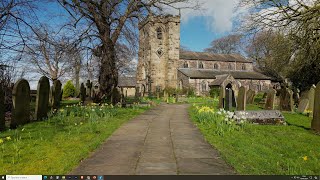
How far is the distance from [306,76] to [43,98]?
21.9 meters

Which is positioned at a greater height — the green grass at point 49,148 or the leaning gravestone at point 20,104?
the leaning gravestone at point 20,104

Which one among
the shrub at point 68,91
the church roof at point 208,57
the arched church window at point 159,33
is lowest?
the shrub at point 68,91

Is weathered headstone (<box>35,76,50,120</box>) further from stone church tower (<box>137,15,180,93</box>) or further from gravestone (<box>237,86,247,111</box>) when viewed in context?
stone church tower (<box>137,15,180,93</box>)

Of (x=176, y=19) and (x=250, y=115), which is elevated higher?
(x=176, y=19)

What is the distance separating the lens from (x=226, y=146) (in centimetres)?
606

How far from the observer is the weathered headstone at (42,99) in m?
10.2

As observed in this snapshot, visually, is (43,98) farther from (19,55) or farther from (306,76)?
(306,76)

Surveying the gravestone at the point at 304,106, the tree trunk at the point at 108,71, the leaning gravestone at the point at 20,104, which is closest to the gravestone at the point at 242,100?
the gravestone at the point at 304,106

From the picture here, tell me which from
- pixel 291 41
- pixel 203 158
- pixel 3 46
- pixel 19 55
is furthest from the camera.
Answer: pixel 291 41

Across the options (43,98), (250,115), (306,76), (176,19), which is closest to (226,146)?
(250,115)

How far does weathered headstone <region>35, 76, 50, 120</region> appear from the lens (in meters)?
10.2

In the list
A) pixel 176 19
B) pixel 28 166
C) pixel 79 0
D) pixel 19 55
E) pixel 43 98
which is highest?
pixel 176 19

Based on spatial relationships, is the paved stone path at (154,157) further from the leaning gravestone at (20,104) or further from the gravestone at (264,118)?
the gravestone at (264,118)

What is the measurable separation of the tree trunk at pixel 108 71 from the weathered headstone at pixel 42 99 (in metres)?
6.15
